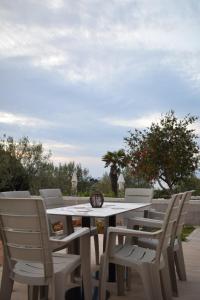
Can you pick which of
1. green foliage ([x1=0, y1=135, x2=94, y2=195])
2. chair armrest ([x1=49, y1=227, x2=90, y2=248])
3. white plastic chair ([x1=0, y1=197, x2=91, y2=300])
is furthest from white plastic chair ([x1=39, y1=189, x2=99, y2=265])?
green foliage ([x1=0, y1=135, x2=94, y2=195])

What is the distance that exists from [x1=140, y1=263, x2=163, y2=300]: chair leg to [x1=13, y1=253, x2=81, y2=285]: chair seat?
1.81ft

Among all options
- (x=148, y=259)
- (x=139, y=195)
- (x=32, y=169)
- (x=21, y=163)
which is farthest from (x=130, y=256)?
(x=32, y=169)

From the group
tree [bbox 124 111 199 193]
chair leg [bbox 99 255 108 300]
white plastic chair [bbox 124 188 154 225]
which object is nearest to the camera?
chair leg [bbox 99 255 108 300]

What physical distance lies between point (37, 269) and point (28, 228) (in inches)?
16.7

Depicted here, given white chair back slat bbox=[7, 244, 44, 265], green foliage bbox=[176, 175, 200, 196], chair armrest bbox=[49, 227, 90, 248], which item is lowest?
white chair back slat bbox=[7, 244, 44, 265]

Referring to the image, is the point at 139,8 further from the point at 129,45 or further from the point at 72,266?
the point at 72,266

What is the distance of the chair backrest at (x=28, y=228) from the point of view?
269cm

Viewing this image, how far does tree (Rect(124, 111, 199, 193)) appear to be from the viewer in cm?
1293

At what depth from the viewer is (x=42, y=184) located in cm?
1858

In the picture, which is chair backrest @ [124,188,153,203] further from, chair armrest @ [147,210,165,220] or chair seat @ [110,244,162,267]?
chair seat @ [110,244,162,267]

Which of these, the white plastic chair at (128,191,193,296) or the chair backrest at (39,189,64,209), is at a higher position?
the chair backrest at (39,189,64,209)

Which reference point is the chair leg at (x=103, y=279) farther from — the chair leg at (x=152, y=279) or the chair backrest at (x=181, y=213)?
the chair backrest at (x=181, y=213)

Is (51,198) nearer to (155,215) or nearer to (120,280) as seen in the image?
(155,215)

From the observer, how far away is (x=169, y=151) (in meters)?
12.9
